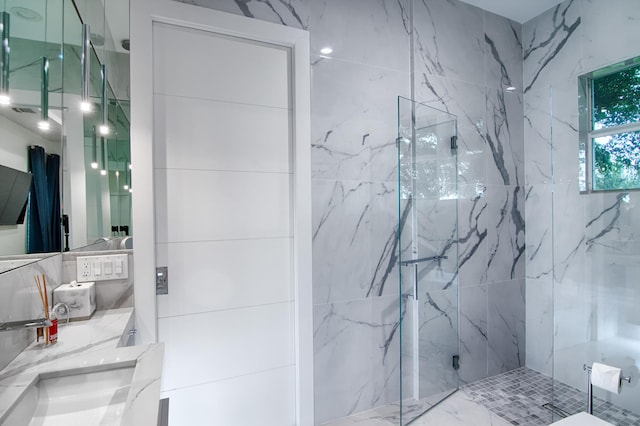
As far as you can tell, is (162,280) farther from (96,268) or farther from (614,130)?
(614,130)

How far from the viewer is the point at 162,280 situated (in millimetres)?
1632

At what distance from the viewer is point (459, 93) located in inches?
96.7

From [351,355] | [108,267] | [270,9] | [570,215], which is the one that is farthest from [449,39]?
[108,267]

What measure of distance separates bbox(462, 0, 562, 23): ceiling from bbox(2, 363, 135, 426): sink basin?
3165mm

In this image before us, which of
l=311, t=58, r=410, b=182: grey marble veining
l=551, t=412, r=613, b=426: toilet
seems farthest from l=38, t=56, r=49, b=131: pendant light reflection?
l=551, t=412, r=613, b=426: toilet

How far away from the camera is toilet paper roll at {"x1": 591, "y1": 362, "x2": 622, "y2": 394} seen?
1755mm

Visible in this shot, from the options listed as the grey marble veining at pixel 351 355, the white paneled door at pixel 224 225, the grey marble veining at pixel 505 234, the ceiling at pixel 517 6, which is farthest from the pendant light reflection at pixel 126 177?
the ceiling at pixel 517 6

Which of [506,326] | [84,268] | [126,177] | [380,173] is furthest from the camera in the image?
[506,326]

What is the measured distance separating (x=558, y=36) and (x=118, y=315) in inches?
141

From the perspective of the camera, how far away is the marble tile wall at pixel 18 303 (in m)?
0.96

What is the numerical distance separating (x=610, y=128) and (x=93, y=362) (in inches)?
110

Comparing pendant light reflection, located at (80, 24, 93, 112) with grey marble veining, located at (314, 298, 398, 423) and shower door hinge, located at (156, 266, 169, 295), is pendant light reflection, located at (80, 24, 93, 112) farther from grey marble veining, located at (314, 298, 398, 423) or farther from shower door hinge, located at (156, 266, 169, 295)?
grey marble veining, located at (314, 298, 398, 423)

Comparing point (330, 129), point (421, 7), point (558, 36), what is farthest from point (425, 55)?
point (558, 36)

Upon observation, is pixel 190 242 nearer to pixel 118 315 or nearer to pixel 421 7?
pixel 118 315
